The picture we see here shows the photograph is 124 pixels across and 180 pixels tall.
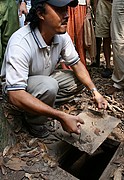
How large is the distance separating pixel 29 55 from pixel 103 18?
7.04 ft

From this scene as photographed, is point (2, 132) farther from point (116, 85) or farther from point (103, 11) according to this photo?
point (103, 11)

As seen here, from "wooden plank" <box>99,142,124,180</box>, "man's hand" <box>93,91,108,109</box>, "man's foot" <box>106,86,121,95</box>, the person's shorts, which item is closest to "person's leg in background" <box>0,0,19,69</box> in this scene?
"man's hand" <box>93,91,108,109</box>

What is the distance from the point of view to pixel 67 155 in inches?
109

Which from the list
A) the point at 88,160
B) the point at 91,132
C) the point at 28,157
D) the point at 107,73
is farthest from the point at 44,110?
the point at 107,73

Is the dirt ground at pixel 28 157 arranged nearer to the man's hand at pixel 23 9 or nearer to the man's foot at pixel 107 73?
the man's foot at pixel 107 73

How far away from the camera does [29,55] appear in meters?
2.42

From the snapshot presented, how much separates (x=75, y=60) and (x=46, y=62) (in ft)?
1.36

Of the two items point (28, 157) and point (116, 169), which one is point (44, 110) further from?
point (116, 169)

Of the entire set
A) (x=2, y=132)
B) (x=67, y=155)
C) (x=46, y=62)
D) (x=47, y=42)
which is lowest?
(x=67, y=155)

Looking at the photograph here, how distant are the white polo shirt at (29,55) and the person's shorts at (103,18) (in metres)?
1.47

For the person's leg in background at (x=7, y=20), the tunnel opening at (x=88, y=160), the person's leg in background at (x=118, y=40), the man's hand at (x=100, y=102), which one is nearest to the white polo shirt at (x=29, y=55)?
the man's hand at (x=100, y=102)

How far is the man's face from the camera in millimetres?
2381

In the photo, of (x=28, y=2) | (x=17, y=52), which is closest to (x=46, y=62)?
(x=17, y=52)

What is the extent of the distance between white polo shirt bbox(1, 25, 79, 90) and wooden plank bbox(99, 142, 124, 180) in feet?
3.46
